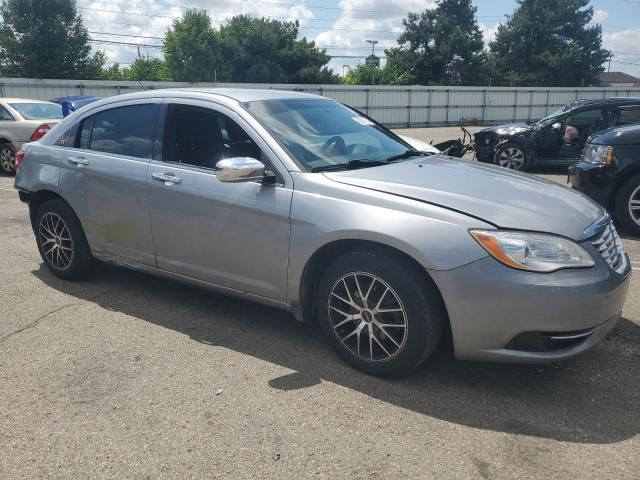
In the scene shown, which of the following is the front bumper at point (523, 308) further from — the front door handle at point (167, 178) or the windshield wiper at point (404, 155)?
the front door handle at point (167, 178)

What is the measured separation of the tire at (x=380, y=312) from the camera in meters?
3.02

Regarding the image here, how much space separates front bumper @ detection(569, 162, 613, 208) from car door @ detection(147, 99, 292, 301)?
4645 mm

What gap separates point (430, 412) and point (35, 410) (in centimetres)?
208

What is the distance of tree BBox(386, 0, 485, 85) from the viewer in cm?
5856

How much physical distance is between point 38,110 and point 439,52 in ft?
174

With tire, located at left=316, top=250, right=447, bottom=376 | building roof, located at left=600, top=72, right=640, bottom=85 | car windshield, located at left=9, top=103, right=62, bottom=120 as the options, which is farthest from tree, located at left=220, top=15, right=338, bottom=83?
building roof, located at left=600, top=72, right=640, bottom=85

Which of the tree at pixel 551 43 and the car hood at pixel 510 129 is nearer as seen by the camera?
the car hood at pixel 510 129

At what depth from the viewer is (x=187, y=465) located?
2562 mm

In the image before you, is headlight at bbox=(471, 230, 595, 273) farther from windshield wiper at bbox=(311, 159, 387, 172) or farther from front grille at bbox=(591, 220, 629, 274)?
windshield wiper at bbox=(311, 159, 387, 172)

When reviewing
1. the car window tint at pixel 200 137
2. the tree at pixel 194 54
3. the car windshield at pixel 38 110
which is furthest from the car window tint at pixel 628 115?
the tree at pixel 194 54

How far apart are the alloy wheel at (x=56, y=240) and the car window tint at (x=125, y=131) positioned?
745 mm

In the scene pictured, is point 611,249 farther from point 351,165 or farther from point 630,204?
point 630,204

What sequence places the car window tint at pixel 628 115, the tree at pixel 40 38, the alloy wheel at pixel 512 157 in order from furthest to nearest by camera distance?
the tree at pixel 40 38
the alloy wheel at pixel 512 157
the car window tint at pixel 628 115

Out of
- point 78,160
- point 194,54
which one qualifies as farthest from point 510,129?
point 194,54
